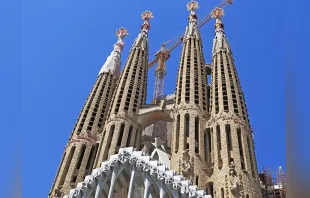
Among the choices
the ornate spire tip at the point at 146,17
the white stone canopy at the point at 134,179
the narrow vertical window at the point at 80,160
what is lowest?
the white stone canopy at the point at 134,179

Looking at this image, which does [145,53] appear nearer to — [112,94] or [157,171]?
[112,94]

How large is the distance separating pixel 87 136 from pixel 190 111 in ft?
21.4

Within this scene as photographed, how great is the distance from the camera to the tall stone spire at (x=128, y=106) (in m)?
24.8

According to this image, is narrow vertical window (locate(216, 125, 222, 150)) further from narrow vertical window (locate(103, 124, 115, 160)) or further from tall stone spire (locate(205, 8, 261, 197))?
narrow vertical window (locate(103, 124, 115, 160))

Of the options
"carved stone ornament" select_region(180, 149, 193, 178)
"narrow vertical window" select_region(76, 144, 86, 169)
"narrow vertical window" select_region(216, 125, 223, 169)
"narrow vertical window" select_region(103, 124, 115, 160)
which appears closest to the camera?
"carved stone ornament" select_region(180, 149, 193, 178)

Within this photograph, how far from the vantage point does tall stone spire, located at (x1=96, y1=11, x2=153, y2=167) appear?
81.5 ft

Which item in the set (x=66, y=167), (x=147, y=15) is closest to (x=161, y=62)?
(x=147, y=15)

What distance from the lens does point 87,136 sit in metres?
26.3

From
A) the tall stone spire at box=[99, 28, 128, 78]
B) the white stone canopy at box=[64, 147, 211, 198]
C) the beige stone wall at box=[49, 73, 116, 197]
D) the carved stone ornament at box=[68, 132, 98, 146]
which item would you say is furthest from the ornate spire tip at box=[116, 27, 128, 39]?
the white stone canopy at box=[64, 147, 211, 198]

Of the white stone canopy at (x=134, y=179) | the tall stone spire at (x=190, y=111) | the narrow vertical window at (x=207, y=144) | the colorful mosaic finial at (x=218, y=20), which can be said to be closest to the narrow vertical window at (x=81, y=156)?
the white stone canopy at (x=134, y=179)

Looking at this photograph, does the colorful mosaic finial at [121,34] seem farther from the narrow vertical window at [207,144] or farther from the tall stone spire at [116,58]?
the narrow vertical window at [207,144]

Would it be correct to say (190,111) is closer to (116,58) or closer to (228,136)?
(228,136)

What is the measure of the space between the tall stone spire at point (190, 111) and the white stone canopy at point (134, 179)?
Result: 244 cm

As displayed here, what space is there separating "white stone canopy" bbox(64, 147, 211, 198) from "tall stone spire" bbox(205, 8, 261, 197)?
2.56 metres
